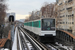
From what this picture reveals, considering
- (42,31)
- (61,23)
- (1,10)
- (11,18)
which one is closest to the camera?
(11,18)

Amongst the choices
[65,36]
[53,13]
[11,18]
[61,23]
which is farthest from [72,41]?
[61,23]

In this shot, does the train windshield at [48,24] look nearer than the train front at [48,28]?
No

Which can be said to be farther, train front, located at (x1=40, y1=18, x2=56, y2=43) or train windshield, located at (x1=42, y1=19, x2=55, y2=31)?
train windshield, located at (x1=42, y1=19, x2=55, y2=31)

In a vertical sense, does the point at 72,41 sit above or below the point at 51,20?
below

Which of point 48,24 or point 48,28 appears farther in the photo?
point 48,24

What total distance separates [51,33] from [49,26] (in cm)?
86

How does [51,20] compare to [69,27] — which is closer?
[51,20]

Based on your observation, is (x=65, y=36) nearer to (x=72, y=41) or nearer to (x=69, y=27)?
(x=72, y=41)

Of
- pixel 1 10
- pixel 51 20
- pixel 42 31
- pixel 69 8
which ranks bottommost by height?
pixel 42 31

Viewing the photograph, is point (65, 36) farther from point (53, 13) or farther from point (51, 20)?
point (53, 13)

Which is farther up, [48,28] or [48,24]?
[48,24]

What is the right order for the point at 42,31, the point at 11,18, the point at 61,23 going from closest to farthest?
the point at 11,18 < the point at 42,31 < the point at 61,23

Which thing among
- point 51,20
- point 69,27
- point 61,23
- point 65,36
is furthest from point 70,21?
point 51,20

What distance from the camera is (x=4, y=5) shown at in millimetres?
21375
